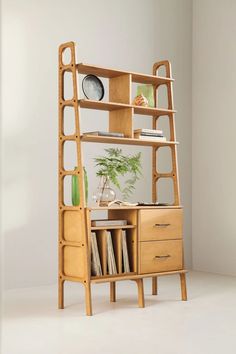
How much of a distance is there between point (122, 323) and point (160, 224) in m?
0.89

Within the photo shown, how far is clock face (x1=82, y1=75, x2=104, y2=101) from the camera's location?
3.81 m

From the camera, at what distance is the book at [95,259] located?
3.69 metres

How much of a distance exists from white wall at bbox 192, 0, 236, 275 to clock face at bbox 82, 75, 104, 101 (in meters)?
2.09

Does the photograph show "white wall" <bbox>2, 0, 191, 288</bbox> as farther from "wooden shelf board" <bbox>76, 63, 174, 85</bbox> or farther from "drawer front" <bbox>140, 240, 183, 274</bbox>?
"drawer front" <bbox>140, 240, 183, 274</bbox>

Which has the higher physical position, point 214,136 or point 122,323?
point 214,136

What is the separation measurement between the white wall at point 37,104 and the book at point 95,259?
44.7 inches

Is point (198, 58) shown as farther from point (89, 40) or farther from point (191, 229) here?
point (191, 229)

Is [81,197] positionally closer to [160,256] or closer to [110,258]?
[110,258]

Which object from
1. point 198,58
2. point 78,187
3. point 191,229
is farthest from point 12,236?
point 198,58

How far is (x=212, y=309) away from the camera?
12.6ft

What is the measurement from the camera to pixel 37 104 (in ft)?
15.8

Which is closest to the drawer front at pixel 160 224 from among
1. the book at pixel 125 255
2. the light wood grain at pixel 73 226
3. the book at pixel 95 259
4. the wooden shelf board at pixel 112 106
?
the book at pixel 125 255

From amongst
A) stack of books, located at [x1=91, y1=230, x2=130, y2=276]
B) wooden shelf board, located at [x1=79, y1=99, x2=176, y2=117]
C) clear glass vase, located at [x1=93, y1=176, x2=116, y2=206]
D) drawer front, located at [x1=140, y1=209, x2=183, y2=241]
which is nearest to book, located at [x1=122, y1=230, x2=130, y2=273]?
stack of books, located at [x1=91, y1=230, x2=130, y2=276]

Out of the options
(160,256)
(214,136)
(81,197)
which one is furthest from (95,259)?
(214,136)
